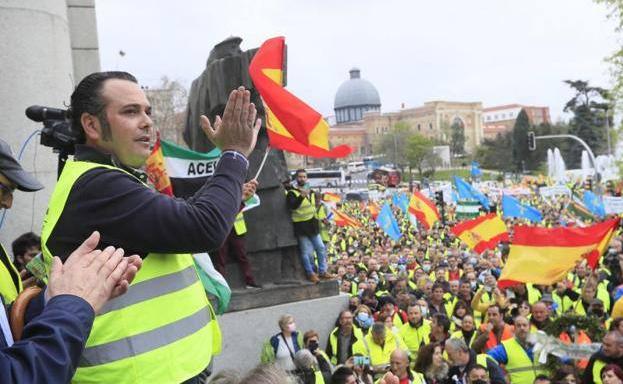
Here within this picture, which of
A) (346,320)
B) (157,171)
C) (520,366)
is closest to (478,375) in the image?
(520,366)

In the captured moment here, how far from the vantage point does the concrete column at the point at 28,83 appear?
5074 mm

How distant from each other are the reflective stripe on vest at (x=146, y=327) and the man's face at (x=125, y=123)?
0.32 ft

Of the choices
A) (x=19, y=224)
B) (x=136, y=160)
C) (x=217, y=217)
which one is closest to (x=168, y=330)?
(x=217, y=217)

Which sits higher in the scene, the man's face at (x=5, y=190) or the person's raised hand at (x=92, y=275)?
the man's face at (x=5, y=190)

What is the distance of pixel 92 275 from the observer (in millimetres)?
1374

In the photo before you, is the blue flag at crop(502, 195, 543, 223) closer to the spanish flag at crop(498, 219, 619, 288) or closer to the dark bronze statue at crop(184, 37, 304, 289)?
the spanish flag at crop(498, 219, 619, 288)

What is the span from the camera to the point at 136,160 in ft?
6.31

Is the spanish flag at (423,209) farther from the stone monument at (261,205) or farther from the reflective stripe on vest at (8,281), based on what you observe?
the reflective stripe on vest at (8,281)

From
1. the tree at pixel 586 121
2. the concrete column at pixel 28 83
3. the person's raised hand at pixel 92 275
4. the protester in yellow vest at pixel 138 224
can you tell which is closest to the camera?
the person's raised hand at pixel 92 275

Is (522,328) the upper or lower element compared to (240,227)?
A: lower

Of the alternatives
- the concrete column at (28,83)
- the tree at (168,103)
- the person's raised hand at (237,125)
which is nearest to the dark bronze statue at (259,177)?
the concrete column at (28,83)

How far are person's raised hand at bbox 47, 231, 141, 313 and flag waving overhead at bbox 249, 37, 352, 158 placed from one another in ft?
17.6

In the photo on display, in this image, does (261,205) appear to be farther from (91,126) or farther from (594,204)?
(594,204)

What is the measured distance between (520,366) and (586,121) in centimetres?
7626
